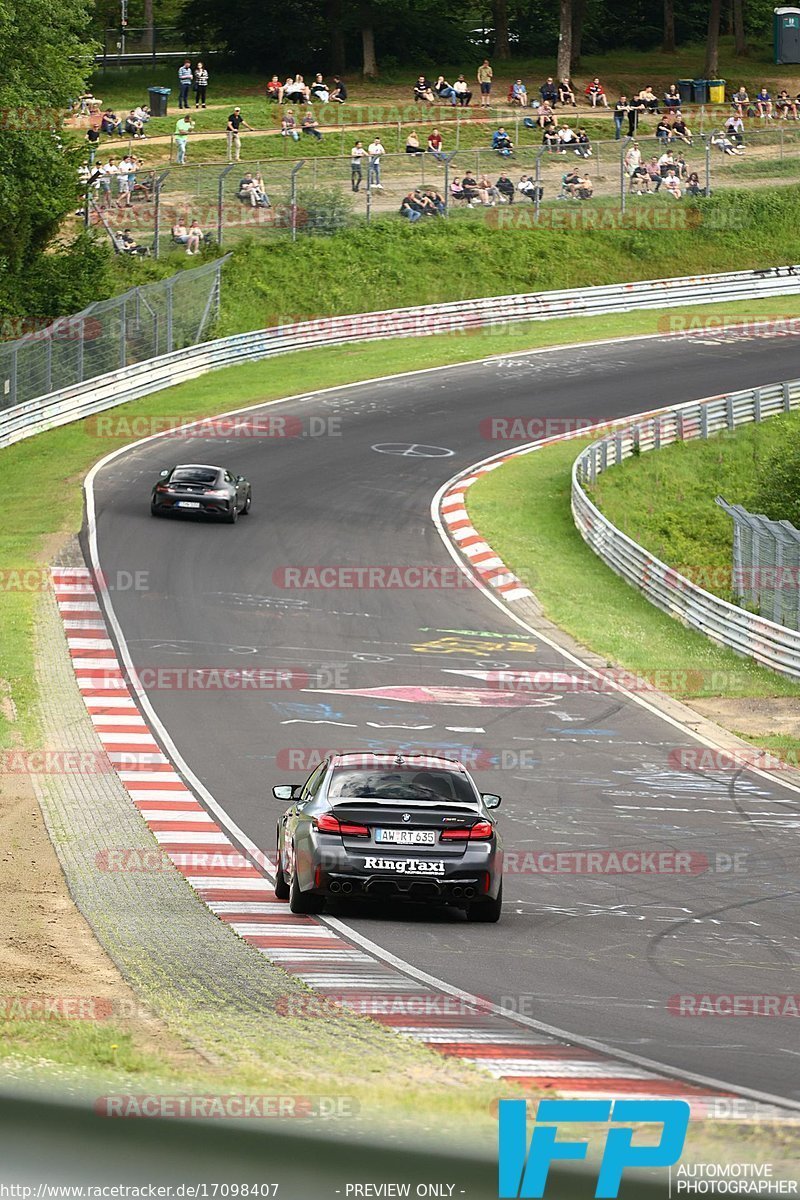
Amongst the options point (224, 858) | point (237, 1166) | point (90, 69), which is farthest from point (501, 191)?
point (237, 1166)

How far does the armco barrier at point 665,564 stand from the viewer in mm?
26844

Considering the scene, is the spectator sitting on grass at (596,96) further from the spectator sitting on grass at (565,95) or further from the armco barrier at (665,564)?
the armco barrier at (665,564)

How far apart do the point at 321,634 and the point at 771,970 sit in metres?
16.9

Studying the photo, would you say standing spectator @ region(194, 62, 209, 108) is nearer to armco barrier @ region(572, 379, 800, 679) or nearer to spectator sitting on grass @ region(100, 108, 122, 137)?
spectator sitting on grass @ region(100, 108, 122, 137)

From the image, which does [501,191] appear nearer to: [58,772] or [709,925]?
[58,772]

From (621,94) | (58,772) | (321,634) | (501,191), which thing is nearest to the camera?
(58,772)

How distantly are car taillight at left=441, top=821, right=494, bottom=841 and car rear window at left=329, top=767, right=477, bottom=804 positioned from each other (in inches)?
14.9

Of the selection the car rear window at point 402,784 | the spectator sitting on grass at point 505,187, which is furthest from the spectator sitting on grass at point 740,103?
the car rear window at point 402,784

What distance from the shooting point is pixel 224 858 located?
15.6 meters

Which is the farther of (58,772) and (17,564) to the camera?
(17,564)

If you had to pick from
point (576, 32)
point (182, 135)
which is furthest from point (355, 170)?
point (576, 32)

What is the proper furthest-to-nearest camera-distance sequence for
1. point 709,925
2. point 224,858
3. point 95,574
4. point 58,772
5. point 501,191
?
point 501,191
point 95,574
point 58,772
point 224,858
point 709,925

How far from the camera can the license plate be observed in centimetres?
1271

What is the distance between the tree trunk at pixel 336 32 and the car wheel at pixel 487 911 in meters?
69.7
